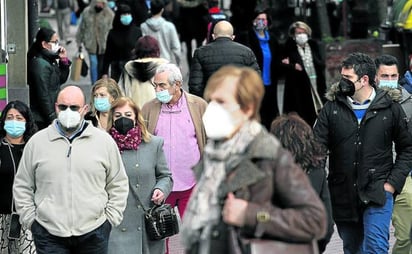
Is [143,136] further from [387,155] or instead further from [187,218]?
[187,218]

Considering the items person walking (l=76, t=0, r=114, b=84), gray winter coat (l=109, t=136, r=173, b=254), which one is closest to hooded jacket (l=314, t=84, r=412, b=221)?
gray winter coat (l=109, t=136, r=173, b=254)

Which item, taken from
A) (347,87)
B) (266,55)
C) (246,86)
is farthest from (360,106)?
(266,55)

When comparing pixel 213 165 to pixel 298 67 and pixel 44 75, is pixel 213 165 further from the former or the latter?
pixel 298 67

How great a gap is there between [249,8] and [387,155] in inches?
461

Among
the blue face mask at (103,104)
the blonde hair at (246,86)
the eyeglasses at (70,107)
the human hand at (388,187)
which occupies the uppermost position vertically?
the blonde hair at (246,86)

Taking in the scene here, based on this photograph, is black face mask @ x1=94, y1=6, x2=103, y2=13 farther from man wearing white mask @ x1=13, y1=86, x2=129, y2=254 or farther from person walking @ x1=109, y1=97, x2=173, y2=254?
man wearing white mask @ x1=13, y1=86, x2=129, y2=254

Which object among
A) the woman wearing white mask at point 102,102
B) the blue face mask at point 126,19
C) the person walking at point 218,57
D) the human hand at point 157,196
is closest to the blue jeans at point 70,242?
the human hand at point 157,196

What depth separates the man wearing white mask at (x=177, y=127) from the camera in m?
9.17

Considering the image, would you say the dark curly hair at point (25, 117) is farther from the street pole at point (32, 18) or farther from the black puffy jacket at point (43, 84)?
the street pole at point (32, 18)

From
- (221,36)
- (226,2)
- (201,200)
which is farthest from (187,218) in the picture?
(226,2)

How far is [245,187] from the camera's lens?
4.84 meters

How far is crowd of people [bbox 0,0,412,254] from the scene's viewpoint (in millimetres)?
4887

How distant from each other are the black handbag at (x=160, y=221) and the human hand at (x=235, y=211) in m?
3.56

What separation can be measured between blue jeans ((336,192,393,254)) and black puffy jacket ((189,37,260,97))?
10.4ft
